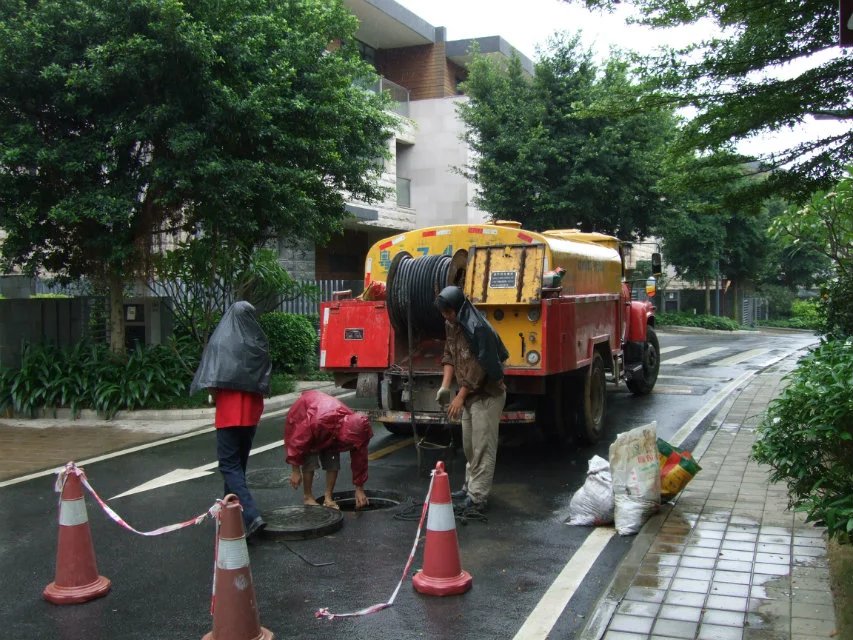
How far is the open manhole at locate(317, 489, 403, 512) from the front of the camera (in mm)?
6988

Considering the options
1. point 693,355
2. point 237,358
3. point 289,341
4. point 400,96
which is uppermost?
point 400,96

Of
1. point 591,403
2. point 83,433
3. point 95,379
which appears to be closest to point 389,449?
point 591,403

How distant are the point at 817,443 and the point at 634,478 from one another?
162 cm

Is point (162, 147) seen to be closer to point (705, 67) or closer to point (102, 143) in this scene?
point (102, 143)

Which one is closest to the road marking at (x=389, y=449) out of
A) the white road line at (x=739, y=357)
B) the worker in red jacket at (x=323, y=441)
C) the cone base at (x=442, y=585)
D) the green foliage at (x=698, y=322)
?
the worker in red jacket at (x=323, y=441)

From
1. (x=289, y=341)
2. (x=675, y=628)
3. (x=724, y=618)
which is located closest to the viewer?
(x=675, y=628)

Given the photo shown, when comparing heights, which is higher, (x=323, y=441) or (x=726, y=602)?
(x=323, y=441)

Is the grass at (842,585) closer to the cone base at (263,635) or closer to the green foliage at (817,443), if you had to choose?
the green foliage at (817,443)

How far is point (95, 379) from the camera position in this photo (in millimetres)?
12328

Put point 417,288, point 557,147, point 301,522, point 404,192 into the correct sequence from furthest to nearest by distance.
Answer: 1. point 404,192
2. point 557,147
3. point 417,288
4. point 301,522

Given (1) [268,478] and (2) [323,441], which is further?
(1) [268,478]

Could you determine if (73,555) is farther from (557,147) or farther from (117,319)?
(557,147)

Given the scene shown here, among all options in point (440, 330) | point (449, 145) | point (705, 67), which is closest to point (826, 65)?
point (705, 67)

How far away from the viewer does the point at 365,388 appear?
8688 millimetres
